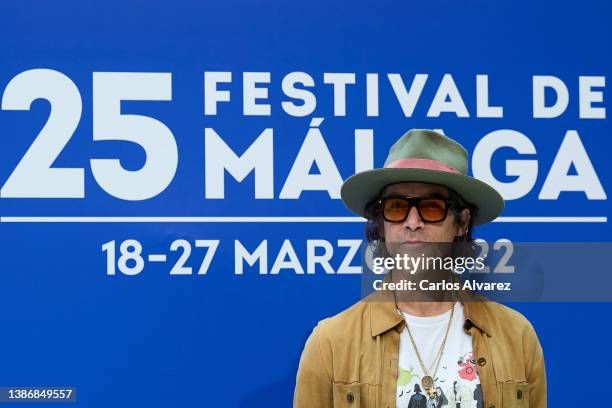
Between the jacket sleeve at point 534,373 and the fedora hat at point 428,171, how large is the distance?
37 centimetres

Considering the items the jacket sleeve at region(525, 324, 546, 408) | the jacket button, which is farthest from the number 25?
the jacket sleeve at region(525, 324, 546, 408)

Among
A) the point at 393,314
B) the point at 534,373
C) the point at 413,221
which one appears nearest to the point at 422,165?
the point at 413,221

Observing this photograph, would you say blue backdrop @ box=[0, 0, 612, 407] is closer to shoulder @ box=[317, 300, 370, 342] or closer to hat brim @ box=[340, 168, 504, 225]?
Result: hat brim @ box=[340, 168, 504, 225]

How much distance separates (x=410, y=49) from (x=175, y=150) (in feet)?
2.62

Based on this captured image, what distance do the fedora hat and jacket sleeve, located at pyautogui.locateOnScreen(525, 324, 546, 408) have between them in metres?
0.37

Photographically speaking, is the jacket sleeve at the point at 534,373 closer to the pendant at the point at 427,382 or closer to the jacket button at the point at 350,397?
the pendant at the point at 427,382

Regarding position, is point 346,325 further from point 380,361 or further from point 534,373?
point 534,373

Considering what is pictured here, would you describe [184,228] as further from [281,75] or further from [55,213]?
[281,75]

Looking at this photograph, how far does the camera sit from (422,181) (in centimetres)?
165

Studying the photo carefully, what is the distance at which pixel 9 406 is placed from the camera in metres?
2.01

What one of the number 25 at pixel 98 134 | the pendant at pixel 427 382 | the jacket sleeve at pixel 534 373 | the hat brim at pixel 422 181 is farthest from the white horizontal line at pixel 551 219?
the number 25 at pixel 98 134

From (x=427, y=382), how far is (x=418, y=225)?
0.36 metres

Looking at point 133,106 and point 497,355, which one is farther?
point 133,106

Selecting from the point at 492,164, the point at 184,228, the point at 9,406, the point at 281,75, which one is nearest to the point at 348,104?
the point at 281,75
